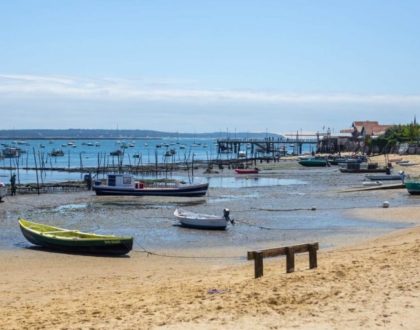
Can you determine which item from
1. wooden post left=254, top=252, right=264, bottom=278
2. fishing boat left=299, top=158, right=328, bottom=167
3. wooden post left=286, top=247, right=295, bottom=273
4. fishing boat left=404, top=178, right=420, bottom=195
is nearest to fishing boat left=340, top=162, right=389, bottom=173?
fishing boat left=299, top=158, right=328, bottom=167

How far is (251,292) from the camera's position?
14.5m

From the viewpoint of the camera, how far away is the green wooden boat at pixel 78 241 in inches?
1024

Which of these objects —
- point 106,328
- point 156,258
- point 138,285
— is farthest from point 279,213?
point 106,328

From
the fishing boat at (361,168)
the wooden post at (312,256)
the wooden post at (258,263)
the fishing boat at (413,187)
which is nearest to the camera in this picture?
the wooden post at (258,263)

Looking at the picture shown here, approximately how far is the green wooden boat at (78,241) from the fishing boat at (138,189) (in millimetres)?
25432

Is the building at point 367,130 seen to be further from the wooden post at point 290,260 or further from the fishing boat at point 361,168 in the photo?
the wooden post at point 290,260

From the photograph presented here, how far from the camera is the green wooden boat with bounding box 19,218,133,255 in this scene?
2602cm

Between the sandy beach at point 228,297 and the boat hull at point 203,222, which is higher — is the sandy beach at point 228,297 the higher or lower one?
the higher one

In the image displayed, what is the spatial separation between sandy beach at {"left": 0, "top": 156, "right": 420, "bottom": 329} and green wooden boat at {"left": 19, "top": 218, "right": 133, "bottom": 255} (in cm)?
324

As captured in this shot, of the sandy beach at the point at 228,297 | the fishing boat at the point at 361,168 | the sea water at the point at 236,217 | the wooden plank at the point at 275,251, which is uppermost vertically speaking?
the wooden plank at the point at 275,251

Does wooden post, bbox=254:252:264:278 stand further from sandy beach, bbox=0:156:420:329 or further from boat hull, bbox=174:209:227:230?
boat hull, bbox=174:209:227:230

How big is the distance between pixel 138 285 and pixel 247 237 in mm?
12886

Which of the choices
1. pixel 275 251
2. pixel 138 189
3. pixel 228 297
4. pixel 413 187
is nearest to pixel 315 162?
pixel 413 187

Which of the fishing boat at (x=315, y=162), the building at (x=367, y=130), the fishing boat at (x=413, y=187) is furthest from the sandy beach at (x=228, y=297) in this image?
the building at (x=367, y=130)
